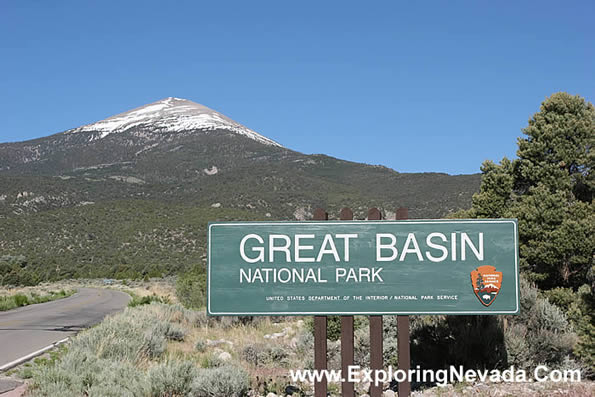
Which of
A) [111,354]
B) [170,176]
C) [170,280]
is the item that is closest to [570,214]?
[111,354]

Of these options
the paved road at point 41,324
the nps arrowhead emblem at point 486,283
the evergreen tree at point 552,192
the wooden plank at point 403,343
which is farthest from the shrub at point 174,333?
the evergreen tree at point 552,192

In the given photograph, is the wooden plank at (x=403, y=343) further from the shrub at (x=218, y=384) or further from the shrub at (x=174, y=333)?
the shrub at (x=174, y=333)

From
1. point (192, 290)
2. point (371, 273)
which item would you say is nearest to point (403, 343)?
point (371, 273)

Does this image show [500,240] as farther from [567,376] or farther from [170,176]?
[170,176]

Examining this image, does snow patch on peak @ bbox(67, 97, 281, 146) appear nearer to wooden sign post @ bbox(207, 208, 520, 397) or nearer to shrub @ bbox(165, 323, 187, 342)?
shrub @ bbox(165, 323, 187, 342)

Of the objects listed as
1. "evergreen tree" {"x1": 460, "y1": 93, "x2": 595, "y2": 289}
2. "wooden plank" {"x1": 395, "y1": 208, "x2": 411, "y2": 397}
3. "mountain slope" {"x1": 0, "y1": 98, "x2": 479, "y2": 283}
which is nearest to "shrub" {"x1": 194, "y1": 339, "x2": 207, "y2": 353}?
"wooden plank" {"x1": 395, "y1": 208, "x2": 411, "y2": 397}

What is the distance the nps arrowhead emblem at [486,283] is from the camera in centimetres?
668

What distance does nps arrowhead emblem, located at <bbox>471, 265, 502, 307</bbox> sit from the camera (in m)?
6.68

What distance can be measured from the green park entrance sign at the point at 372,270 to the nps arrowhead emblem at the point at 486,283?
0.01 metres

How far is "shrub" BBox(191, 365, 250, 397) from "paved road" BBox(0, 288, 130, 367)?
15.1 feet

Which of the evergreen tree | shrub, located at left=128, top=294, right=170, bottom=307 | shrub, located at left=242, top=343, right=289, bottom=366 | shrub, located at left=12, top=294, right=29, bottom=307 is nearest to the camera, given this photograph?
shrub, located at left=242, top=343, right=289, bottom=366

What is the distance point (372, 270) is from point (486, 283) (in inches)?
52.4

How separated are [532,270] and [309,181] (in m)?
76.1

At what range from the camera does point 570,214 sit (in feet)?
42.9
